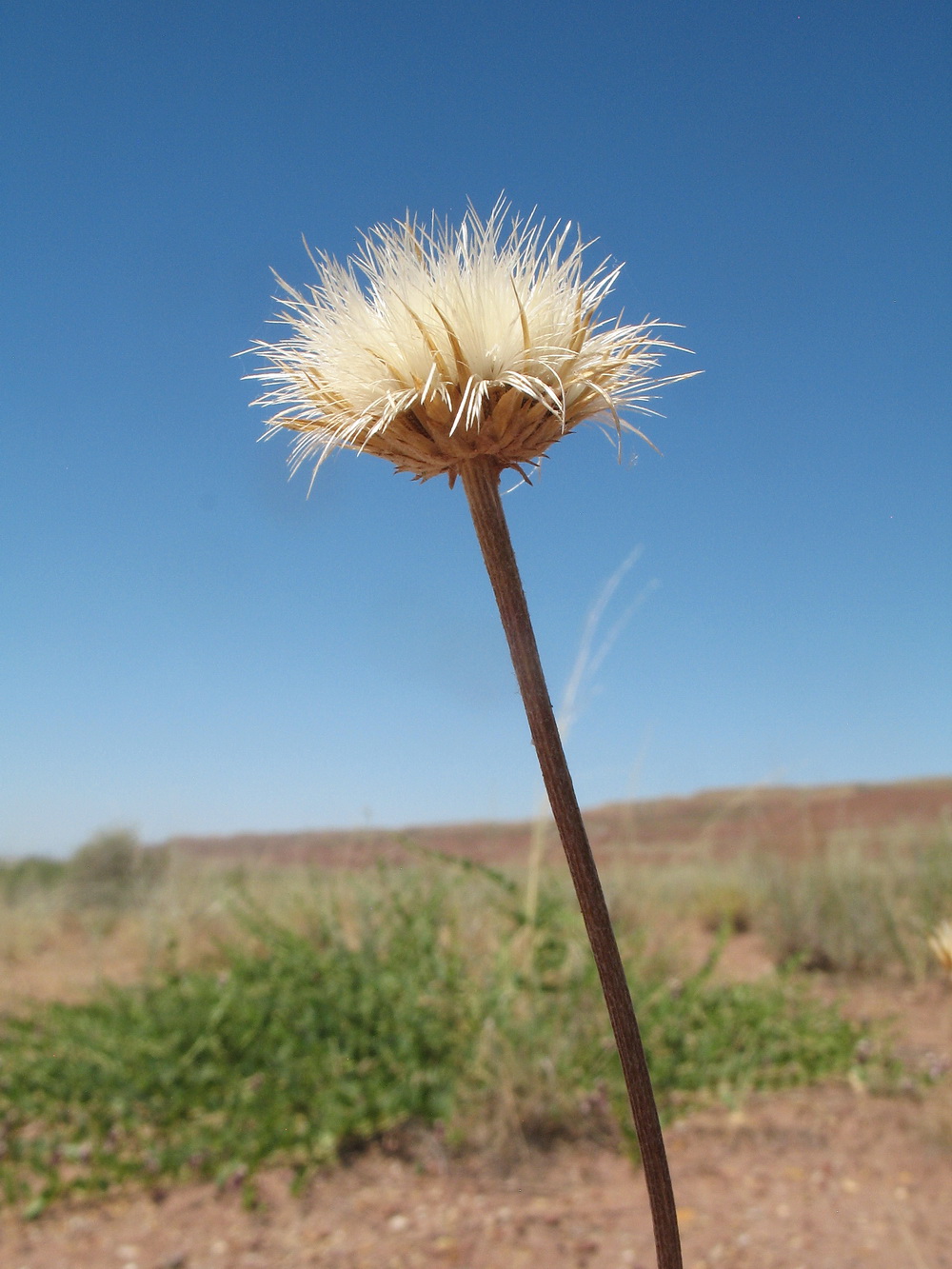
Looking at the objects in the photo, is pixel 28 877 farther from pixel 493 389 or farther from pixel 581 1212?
pixel 493 389

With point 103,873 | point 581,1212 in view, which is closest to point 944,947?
point 581,1212

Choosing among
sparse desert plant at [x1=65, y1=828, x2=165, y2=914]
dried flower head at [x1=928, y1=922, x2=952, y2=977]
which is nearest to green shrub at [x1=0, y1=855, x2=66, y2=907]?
sparse desert plant at [x1=65, y1=828, x2=165, y2=914]

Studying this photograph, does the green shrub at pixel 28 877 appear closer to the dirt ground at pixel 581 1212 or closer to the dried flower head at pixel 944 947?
the dirt ground at pixel 581 1212

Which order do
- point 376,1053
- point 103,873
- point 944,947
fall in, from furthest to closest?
point 103,873
point 376,1053
point 944,947

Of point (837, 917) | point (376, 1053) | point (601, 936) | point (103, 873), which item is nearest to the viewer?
point (601, 936)

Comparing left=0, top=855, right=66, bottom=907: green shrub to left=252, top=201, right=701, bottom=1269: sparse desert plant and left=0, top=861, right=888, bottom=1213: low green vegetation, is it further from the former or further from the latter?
left=252, top=201, right=701, bottom=1269: sparse desert plant

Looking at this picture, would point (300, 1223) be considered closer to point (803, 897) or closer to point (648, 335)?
point (648, 335)

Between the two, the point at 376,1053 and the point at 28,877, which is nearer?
the point at 376,1053

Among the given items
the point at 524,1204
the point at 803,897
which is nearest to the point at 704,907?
the point at 803,897
